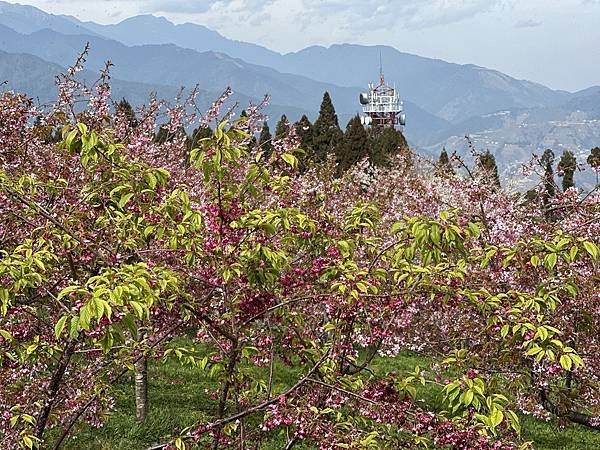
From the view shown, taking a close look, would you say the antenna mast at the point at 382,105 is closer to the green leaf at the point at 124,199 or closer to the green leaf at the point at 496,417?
the green leaf at the point at 124,199

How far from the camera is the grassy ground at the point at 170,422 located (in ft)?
29.4

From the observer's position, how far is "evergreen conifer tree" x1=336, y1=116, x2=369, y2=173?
130ft

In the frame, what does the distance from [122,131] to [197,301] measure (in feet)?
23.7

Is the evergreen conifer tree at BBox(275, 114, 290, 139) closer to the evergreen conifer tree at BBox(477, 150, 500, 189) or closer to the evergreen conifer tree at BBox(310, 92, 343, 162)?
the evergreen conifer tree at BBox(477, 150, 500, 189)

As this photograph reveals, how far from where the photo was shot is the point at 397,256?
3734 mm

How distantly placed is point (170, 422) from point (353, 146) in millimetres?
32230

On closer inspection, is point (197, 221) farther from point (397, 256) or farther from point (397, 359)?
point (397, 359)

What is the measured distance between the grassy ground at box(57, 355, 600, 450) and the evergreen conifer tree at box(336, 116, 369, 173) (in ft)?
90.9

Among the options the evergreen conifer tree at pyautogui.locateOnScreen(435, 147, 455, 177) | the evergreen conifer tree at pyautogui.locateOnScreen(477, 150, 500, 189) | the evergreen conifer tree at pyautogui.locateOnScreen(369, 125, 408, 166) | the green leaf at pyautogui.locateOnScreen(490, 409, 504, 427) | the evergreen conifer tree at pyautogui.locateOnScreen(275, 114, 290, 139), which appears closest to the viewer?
the green leaf at pyautogui.locateOnScreen(490, 409, 504, 427)

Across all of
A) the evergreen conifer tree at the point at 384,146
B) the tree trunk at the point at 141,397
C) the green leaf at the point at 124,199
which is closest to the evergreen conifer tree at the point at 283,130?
the tree trunk at the point at 141,397

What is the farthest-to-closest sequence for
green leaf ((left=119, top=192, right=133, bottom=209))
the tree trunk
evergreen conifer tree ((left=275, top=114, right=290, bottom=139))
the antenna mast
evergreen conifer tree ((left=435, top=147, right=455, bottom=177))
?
the antenna mast → evergreen conifer tree ((left=275, top=114, right=290, bottom=139)) → evergreen conifer tree ((left=435, top=147, right=455, bottom=177)) → the tree trunk → green leaf ((left=119, top=192, right=133, bottom=209))

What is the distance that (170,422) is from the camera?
984 centimetres

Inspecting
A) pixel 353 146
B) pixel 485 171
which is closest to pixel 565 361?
pixel 485 171

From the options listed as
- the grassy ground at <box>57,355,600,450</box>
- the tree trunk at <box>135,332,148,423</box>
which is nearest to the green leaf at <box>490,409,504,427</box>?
the grassy ground at <box>57,355,600,450</box>
